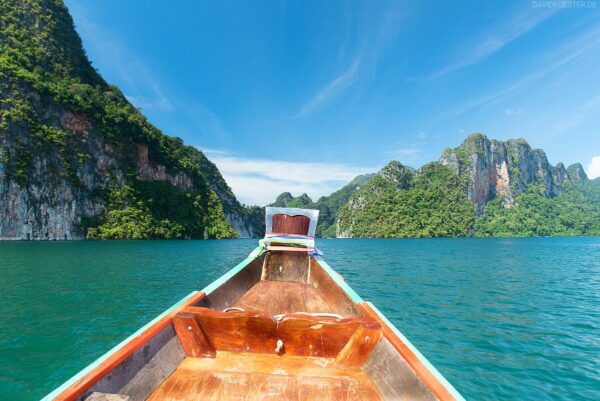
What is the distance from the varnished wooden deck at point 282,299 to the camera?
18.5 feet

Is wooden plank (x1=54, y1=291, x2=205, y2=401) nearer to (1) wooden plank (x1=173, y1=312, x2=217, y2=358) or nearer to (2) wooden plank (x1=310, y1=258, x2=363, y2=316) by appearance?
(1) wooden plank (x1=173, y1=312, x2=217, y2=358)

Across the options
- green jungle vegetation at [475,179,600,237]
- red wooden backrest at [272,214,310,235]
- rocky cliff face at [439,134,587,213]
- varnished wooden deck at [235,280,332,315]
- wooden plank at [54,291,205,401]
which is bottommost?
varnished wooden deck at [235,280,332,315]

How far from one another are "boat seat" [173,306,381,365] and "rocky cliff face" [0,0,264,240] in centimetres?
6766

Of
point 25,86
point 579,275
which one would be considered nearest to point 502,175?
point 579,275

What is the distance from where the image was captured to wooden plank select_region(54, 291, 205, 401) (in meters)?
1.99

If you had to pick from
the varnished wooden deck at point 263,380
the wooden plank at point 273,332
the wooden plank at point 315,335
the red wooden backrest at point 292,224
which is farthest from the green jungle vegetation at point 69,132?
the wooden plank at point 315,335

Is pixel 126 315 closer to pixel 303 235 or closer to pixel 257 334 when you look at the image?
pixel 303 235

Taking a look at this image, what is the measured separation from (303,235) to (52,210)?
6802 centimetres

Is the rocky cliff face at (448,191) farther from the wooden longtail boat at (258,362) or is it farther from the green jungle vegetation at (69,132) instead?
the wooden longtail boat at (258,362)

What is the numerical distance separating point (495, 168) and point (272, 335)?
18369cm

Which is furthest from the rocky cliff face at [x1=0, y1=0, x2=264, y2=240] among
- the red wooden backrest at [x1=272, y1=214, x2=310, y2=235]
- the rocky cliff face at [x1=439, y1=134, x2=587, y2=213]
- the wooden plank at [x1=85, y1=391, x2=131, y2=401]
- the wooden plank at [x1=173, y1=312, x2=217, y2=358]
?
the rocky cliff face at [x1=439, y1=134, x2=587, y2=213]

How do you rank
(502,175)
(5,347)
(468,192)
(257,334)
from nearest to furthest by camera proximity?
1. (257,334)
2. (5,347)
3. (468,192)
4. (502,175)

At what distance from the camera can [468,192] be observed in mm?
139375

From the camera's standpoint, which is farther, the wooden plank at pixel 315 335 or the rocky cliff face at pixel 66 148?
the rocky cliff face at pixel 66 148
